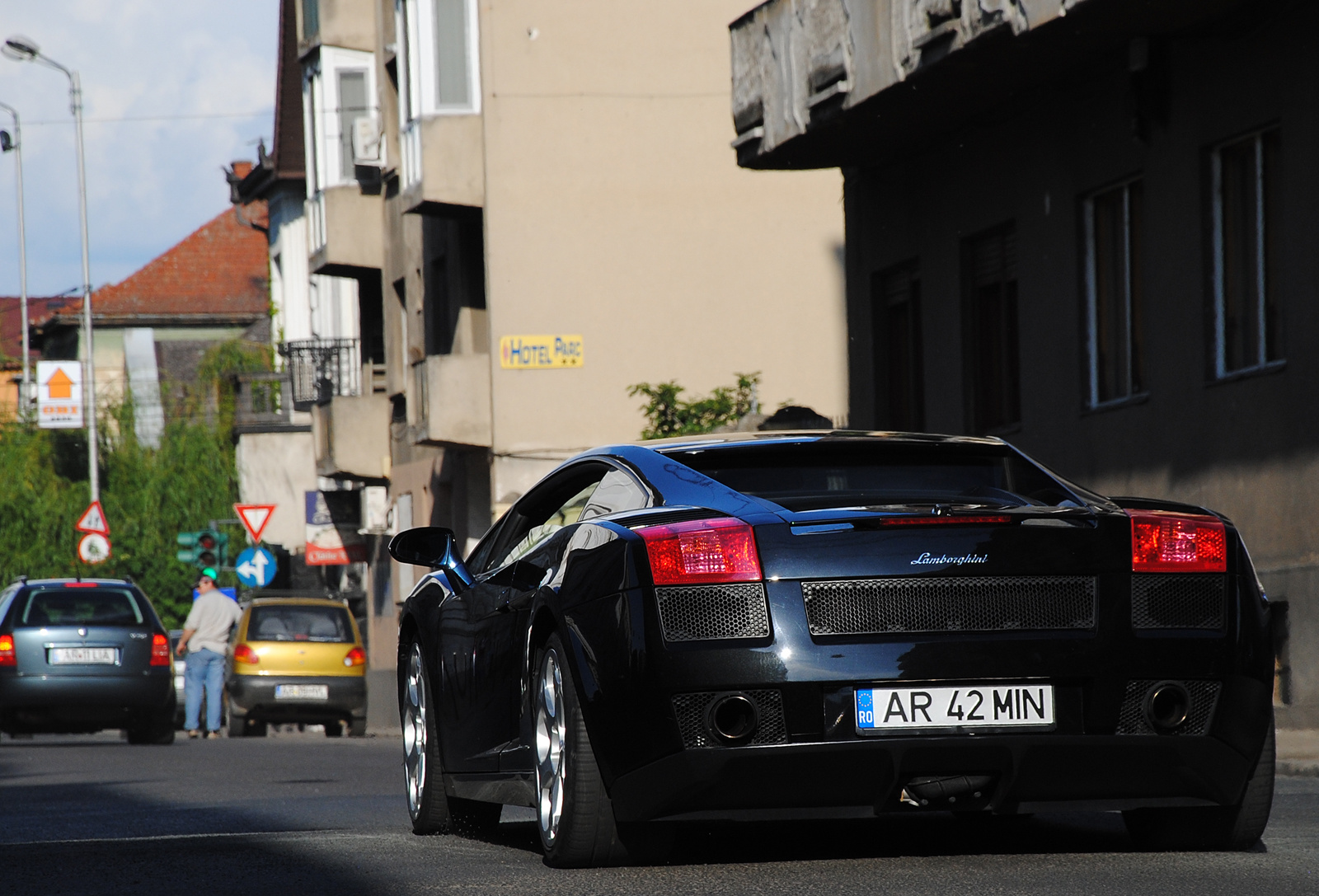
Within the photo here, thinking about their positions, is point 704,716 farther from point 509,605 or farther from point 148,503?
point 148,503

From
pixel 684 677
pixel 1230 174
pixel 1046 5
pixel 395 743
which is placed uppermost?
pixel 1046 5

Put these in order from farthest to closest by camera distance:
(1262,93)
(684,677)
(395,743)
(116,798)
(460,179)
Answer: (460,179)
(395,743)
(1262,93)
(116,798)
(684,677)

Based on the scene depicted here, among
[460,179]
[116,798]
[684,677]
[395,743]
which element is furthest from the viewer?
[460,179]

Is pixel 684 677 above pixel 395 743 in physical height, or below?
above

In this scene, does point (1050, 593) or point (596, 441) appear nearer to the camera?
point (1050, 593)

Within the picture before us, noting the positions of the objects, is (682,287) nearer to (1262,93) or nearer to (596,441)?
(596,441)

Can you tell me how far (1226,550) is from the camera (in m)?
6.76

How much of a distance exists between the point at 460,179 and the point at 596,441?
3.93m

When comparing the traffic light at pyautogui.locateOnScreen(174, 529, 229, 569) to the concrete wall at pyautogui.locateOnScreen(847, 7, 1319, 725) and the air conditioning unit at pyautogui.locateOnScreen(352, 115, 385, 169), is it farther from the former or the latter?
the concrete wall at pyautogui.locateOnScreen(847, 7, 1319, 725)

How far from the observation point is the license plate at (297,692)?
86.6 feet

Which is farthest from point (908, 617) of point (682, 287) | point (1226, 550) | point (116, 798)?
point (682, 287)

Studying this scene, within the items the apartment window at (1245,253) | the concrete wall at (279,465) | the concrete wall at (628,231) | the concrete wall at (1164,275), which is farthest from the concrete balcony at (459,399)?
the concrete wall at (279,465)

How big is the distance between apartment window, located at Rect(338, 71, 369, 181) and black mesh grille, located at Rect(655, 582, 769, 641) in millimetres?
31888

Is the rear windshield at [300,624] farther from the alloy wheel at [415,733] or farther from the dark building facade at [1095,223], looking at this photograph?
the alloy wheel at [415,733]
